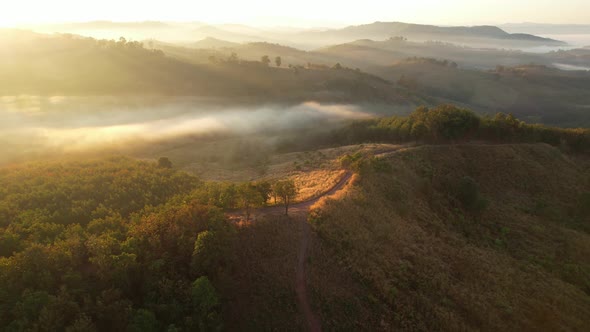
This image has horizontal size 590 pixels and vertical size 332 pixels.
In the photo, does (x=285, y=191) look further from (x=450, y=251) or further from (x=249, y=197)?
(x=450, y=251)

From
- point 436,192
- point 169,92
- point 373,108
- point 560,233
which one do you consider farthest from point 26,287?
point 373,108

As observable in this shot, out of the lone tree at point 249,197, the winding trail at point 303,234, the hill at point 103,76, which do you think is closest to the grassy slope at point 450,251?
the winding trail at point 303,234

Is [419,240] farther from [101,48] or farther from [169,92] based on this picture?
[101,48]

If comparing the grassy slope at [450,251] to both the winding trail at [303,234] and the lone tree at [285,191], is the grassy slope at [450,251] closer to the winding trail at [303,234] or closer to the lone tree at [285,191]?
the winding trail at [303,234]

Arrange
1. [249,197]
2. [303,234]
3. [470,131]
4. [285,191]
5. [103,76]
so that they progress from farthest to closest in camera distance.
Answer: [103,76], [470,131], [285,191], [303,234], [249,197]

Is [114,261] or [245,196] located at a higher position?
[245,196]

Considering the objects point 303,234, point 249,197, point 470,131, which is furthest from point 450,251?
point 470,131

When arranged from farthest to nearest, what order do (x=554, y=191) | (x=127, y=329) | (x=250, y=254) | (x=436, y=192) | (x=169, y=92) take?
(x=169, y=92)
(x=554, y=191)
(x=436, y=192)
(x=250, y=254)
(x=127, y=329)

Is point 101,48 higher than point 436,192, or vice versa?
point 101,48
